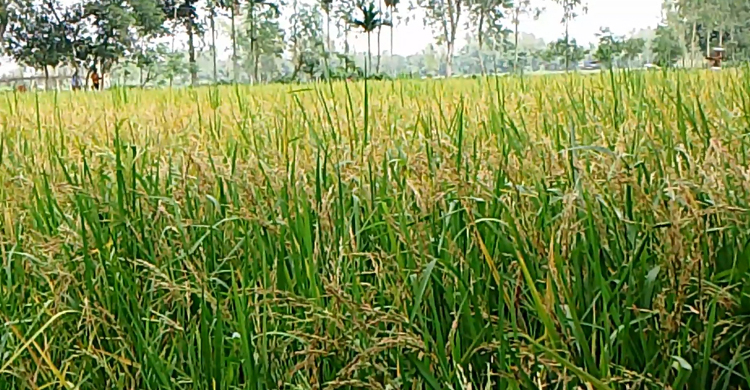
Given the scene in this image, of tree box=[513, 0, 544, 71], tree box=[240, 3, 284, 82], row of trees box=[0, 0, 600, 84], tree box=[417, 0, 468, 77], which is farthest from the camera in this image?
tree box=[513, 0, 544, 71]

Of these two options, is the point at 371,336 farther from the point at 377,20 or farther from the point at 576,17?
the point at 576,17

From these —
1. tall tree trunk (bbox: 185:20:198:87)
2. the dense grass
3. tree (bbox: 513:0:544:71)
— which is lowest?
the dense grass

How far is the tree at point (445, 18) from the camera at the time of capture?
77.4ft

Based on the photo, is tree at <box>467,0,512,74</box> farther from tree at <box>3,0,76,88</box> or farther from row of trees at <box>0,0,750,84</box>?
tree at <box>3,0,76,88</box>

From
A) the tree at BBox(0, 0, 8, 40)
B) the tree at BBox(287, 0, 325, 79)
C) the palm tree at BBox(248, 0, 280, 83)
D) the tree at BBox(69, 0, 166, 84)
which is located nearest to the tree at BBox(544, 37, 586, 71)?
the tree at BBox(287, 0, 325, 79)

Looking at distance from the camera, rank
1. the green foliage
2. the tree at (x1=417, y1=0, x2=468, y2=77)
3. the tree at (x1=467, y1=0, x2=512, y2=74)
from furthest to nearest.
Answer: the tree at (x1=467, y1=0, x2=512, y2=74) → the tree at (x1=417, y1=0, x2=468, y2=77) → the green foliage

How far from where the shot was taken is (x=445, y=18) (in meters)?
25.1

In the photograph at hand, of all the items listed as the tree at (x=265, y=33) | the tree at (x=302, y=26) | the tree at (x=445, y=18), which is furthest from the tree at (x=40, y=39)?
the tree at (x=445, y=18)

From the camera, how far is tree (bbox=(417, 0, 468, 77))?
23578 mm

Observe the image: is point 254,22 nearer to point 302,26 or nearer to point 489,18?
point 302,26

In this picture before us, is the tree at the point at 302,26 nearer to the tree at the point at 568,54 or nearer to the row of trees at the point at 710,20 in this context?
the tree at the point at 568,54

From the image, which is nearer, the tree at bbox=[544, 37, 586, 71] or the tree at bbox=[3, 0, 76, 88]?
the tree at bbox=[544, 37, 586, 71]

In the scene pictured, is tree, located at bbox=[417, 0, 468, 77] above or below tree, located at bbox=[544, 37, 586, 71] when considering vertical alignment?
above

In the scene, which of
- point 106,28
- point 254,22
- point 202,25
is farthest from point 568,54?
point 254,22
